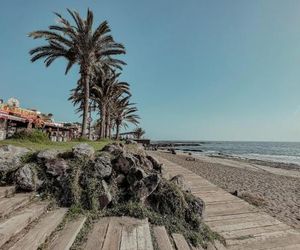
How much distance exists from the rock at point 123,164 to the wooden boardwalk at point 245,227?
73.1 inches

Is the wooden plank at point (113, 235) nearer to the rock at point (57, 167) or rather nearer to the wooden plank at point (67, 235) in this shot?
the wooden plank at point (67, 235)

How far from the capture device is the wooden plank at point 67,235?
2796mm

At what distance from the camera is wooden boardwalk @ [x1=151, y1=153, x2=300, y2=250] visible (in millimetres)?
4027

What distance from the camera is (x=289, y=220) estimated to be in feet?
20.0

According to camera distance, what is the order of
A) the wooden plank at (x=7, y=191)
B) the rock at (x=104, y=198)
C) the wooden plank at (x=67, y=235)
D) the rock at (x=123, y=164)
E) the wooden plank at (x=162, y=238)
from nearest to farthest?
1. the wooden plank at (x=67, y=235)
2. the wooden plank at (x=162, y=238)
3. the wooden plank at (x=7, y=191)
4. the rock at (x=104, y=198)
5. the rock at (x=123, y=164)

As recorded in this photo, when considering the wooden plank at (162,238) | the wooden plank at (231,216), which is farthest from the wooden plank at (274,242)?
the wooden plank at (162,238)

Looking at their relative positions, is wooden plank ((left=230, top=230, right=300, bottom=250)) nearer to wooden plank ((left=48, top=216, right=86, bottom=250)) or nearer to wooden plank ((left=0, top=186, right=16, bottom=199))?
wooden plank ((left=48, top=216, right=86, bottom=250))

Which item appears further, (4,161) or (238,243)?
(4,161)

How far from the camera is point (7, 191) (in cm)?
384

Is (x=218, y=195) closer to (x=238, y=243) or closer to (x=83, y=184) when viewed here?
(x=238, y=243)

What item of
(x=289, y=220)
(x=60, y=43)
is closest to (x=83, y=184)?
(x=289, y=220)

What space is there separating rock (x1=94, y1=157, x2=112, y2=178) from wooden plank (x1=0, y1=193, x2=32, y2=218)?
117 cm

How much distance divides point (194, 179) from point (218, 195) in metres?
2.35

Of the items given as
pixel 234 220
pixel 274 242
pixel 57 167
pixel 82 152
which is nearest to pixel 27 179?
pixel 57 167
